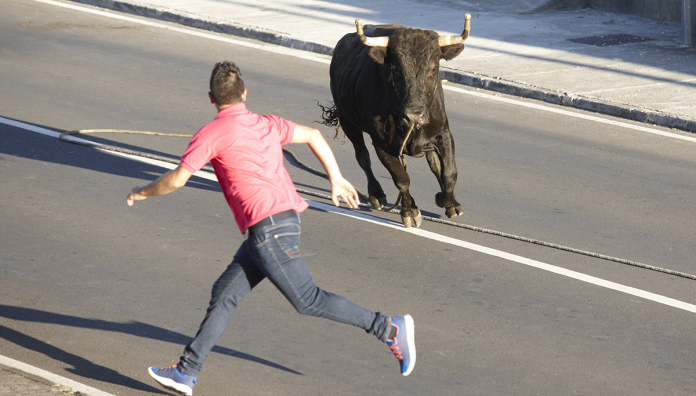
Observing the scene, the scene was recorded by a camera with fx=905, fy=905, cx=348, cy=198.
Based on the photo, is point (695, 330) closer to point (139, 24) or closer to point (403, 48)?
point (403, 48)

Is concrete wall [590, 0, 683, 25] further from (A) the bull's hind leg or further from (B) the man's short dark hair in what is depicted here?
(B) the man's short dark hair

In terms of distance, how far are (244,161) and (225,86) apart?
1.41 ft

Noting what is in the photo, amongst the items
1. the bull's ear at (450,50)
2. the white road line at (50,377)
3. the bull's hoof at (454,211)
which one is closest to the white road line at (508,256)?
the bull's hoof at (454,211)

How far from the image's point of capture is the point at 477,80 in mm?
13758

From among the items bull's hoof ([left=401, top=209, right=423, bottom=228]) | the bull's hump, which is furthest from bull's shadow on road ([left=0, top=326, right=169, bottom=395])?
the bull's hump

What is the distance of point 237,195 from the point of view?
193 inches

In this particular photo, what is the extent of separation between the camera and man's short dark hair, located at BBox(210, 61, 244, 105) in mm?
4934

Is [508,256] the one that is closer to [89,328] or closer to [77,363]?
[89,328]

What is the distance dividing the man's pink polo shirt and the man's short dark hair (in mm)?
49

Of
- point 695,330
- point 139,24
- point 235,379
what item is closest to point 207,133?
point 235,379

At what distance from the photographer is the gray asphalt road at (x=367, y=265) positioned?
5613 mm

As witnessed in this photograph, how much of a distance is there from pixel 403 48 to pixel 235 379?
3.30 metres

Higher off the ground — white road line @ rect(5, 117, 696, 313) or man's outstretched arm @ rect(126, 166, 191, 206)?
man's outstretched arm @ rect(126, 166, 191, 206)

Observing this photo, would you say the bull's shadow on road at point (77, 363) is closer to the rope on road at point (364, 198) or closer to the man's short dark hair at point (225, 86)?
the man's short dark hair at point (225, 86)
